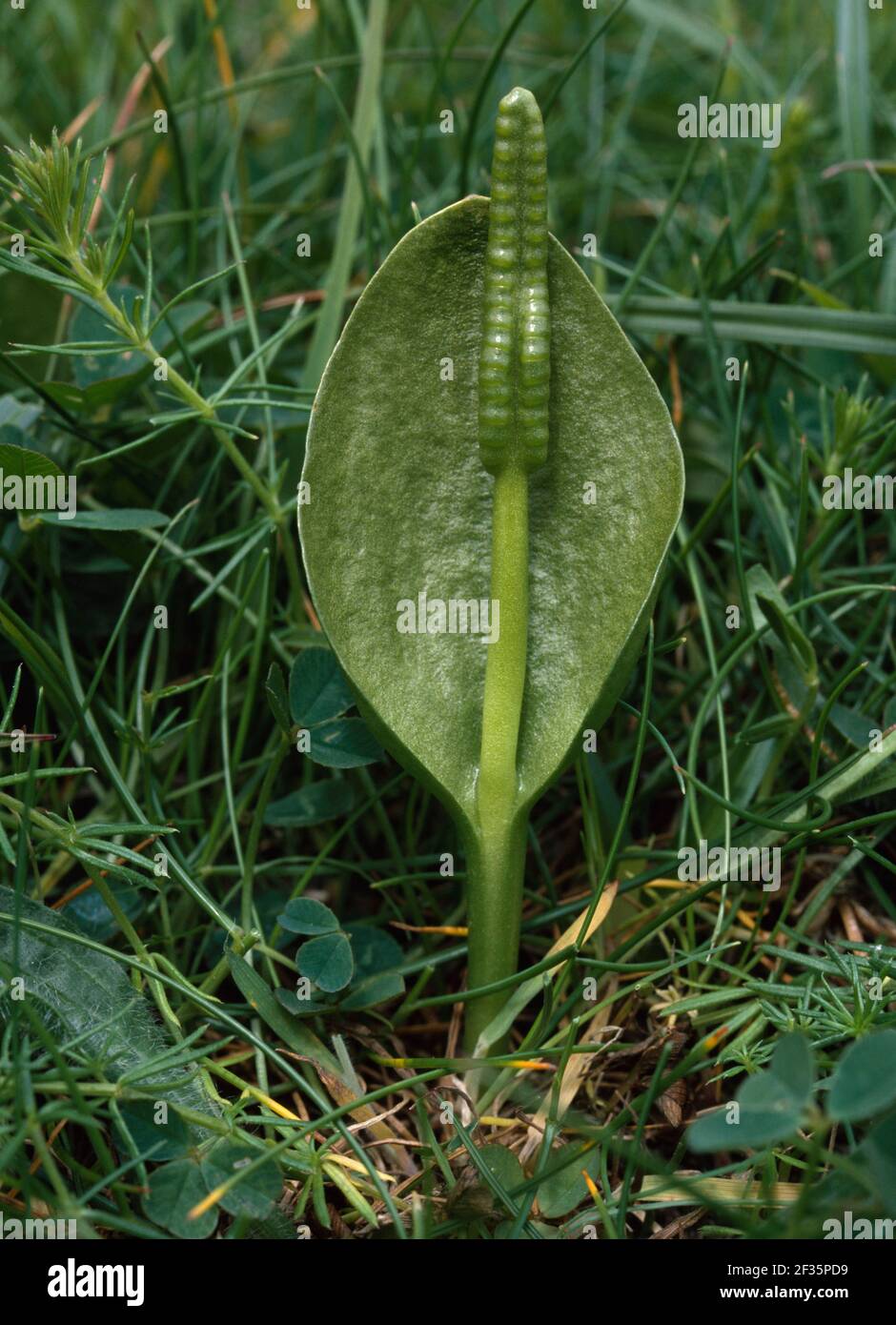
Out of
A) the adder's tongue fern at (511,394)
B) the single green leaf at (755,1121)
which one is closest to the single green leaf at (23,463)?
the adder's tongue fern at (511,394)

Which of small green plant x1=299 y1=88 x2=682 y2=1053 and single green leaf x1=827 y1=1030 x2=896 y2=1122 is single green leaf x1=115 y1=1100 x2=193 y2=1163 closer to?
small green plant x1=299 y1=88 x2=682 y2=1053

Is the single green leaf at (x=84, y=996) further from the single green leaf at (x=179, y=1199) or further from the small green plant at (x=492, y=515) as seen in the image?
the small green plant at (x=492, y=515)

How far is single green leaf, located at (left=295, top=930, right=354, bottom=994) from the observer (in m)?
0.90

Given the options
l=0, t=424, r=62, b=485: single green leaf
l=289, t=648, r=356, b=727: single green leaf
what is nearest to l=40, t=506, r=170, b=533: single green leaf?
l=0, t=424, r=62, b=485: single green leaf

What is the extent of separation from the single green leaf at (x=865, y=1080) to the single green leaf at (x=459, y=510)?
0.98ft

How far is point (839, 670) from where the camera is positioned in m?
1.10

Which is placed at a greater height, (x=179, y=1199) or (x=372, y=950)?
(x=372, y=950)

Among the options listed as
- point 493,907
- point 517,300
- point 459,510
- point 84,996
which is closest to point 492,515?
point 459,510

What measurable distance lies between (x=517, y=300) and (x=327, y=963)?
52 centimetres

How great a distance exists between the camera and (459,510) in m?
0.96

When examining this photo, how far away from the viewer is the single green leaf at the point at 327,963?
902mm

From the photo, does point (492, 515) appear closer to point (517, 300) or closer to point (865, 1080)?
point (517, 300)
